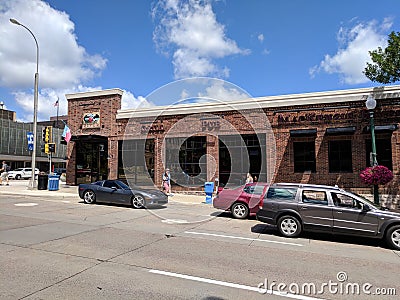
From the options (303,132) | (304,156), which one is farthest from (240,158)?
(303,132)

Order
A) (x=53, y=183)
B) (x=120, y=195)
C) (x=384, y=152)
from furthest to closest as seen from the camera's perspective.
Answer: (x=53, y=183) → (x=384, y=152) → (x=120, y=195)

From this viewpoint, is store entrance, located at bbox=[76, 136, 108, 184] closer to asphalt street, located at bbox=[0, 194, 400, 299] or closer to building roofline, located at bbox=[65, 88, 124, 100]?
building roofline, located at bbox=[65, 88, 124, 100]

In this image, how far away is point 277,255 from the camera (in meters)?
6.66

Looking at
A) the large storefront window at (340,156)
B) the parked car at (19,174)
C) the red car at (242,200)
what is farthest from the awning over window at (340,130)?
the parked car at (19,174)

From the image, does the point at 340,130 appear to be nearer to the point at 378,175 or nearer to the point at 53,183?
the point at 378,175

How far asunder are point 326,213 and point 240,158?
34.0ft

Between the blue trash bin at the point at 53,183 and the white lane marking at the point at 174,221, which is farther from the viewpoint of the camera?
the blue trash bin at the point at 53,183

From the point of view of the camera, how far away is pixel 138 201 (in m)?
13.5

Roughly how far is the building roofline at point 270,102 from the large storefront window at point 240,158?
1.88 metres

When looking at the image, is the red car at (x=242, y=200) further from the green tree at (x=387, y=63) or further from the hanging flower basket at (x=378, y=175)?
the green tree at (x=387, y=63)

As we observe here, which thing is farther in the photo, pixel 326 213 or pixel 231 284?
pixel 326 213

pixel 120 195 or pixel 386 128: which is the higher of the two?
pixel 386 128

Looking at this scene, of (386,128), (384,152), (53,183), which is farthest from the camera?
(53,183)

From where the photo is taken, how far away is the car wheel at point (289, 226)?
8656mm
